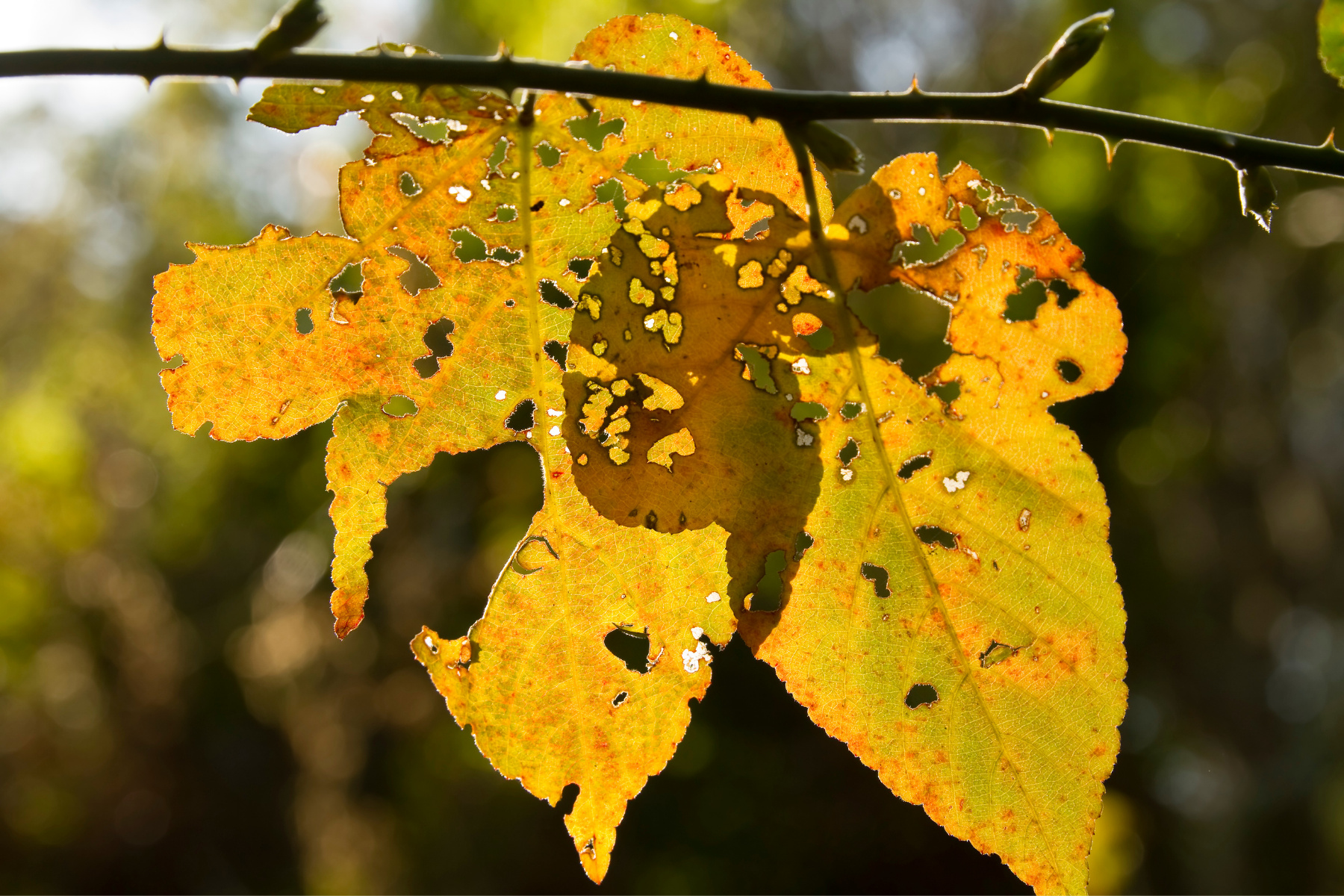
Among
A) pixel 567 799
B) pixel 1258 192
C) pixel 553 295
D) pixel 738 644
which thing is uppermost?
pixel 1258 192

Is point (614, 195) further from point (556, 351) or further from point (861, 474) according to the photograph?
point (861, 474)

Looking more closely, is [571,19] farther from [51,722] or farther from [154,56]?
[51,722]

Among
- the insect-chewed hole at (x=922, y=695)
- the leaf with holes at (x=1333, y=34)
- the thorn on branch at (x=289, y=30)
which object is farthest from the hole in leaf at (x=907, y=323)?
the thorn on branch at (x=289, y=30)

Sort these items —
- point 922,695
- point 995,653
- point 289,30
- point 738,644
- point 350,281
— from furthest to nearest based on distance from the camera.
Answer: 1. point 738,644
2. point 350,281
3. point 922,695
4. point 995,653
5. point 289,30

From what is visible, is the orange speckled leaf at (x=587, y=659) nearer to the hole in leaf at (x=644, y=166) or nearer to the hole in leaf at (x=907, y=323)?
the hole in leaf at (x=644, y=166)

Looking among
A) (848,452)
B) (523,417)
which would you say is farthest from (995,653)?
(523,417)

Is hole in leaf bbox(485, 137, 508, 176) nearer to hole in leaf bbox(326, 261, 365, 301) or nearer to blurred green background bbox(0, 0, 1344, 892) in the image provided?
hole in leaf bbox(326, 261, 365, 301)
